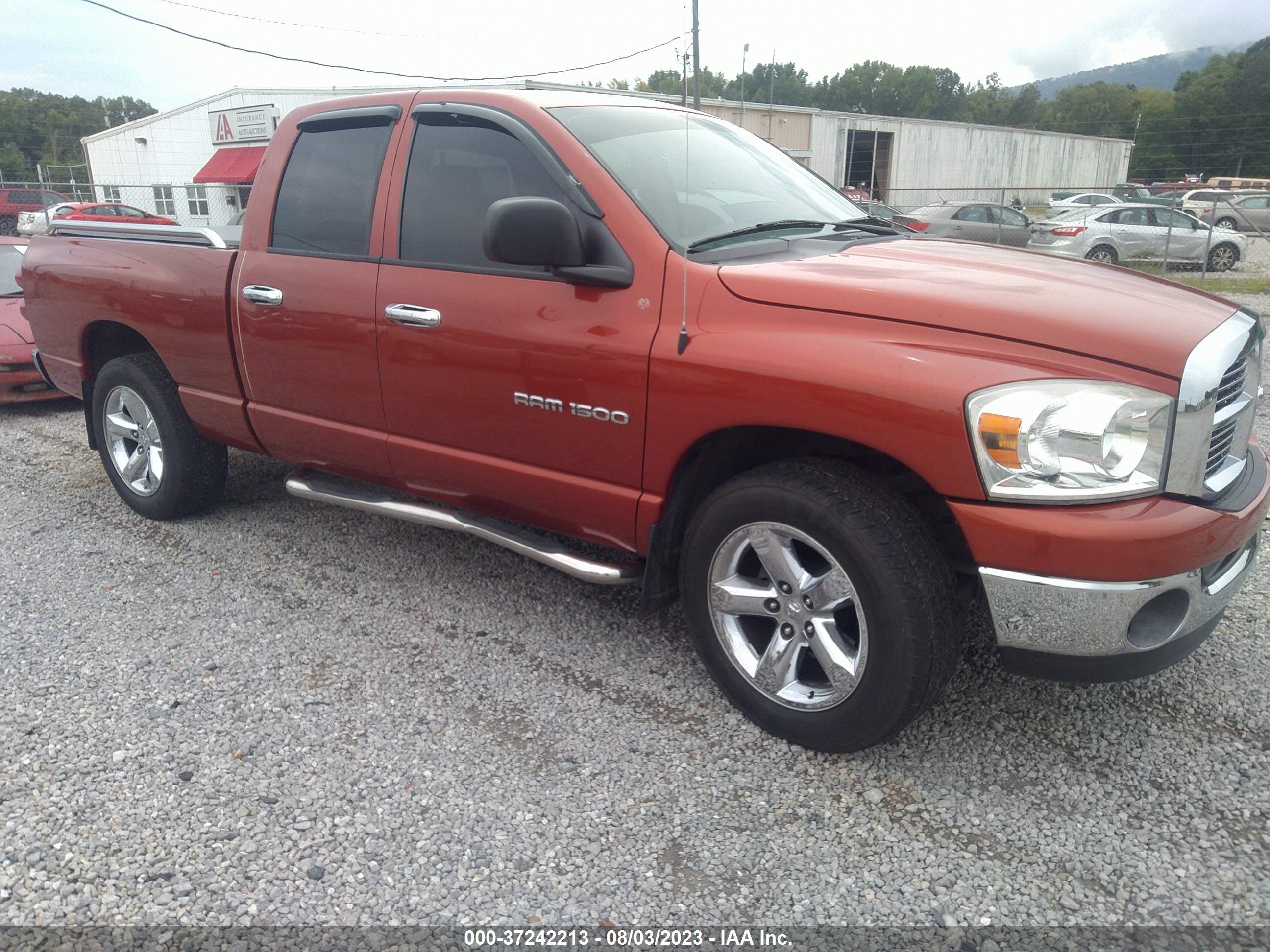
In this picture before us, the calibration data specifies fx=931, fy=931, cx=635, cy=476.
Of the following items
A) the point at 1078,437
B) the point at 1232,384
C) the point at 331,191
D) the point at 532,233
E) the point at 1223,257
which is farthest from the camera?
the point at 1223,257

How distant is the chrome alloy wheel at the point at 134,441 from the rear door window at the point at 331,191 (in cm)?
142

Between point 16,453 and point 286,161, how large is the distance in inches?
156

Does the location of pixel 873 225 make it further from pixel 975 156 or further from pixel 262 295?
pixel 975 156

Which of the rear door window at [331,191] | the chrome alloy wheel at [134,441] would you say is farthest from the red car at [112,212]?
the rear door window at [331,191]

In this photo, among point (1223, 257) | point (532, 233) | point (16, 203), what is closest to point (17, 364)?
point (532, 233)

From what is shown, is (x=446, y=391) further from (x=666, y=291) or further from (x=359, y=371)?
(x=666, y=291)

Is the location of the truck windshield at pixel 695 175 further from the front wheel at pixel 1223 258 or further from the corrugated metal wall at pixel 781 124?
the corrugated metal wall at pixel 781 124

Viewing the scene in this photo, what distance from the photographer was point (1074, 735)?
2.88 m

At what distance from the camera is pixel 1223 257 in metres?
18.6

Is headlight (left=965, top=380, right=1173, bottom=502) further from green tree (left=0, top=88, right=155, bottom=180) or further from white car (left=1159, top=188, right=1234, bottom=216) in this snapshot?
green tree (left=0, top=88, right=155, bottom=180)

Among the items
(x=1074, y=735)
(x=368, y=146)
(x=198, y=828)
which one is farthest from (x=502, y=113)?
(x=1074, y=735)

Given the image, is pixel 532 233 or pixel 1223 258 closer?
pixel 532 233

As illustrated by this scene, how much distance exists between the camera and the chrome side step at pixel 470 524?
3.12m

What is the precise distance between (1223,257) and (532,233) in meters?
20.1
